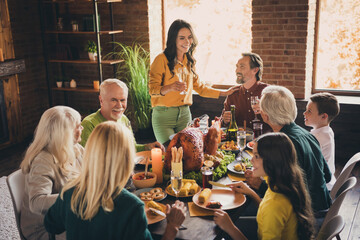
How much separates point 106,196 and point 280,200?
771 millimetres

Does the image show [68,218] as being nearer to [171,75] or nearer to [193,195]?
[193,195]

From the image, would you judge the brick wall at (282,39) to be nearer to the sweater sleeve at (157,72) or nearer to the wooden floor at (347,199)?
the wooden floor at (347,199)

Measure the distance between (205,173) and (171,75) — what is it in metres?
1.59

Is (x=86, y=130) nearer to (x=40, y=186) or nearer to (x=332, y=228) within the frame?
(x=40, y=186)

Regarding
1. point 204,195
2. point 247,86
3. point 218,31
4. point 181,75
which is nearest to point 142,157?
point 204,195

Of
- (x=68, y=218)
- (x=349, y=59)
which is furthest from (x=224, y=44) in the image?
(x=68, y=218)

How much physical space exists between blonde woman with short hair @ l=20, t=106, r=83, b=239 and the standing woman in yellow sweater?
148 cm

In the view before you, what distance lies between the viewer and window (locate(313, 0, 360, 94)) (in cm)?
448

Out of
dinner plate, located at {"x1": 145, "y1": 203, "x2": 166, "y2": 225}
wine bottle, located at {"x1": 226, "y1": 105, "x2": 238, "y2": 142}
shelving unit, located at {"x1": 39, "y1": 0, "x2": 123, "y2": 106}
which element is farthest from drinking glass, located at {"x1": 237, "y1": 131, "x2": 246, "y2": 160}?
shelving unit, located at {"x1": 39, "y1": 0, "x2": 123, "y2": 106}

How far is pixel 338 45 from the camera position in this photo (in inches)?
181

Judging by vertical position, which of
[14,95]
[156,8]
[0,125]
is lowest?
[0,125]

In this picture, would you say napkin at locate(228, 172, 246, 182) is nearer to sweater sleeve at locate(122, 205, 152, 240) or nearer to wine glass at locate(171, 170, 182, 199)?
wine glass at locate(171, 170, 182, 199)

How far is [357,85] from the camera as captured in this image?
456 cm

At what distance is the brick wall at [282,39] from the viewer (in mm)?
4414
